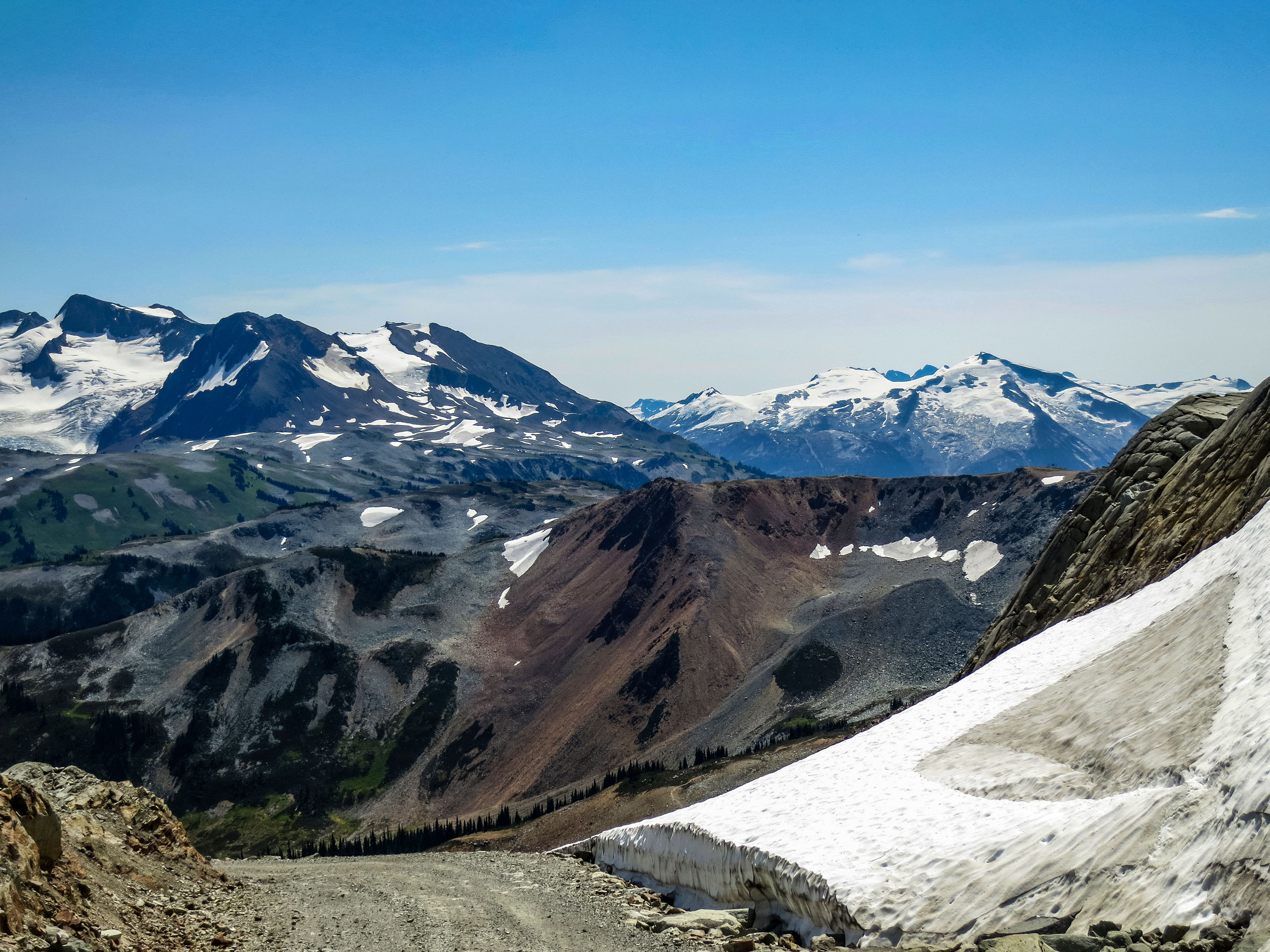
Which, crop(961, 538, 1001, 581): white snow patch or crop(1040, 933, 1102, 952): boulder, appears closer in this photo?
crop(1040, 933, 1102, 952): boulder

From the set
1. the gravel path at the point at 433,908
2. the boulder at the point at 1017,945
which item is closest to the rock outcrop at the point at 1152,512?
the boulder at the point at 1017,945

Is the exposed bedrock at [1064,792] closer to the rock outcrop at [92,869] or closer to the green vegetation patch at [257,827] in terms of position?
the rock outcrop at [92,869]

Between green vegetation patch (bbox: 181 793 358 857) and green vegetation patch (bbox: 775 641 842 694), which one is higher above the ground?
green vegetation patch (bbox: 775 641 842 694)

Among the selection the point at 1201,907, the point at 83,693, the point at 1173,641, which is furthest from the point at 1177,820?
the point at 83,693

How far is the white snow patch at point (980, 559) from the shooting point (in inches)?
5979

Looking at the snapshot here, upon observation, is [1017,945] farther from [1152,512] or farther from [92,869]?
[1152,512]

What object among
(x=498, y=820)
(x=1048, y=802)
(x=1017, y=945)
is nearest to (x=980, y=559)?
(x=498, y=820)

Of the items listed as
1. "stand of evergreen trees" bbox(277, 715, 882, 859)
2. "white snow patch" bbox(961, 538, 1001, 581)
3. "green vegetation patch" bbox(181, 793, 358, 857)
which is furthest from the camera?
"white snow patch" bbox(961, 538, 1001, 581)

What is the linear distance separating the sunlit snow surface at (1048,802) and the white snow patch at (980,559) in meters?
127

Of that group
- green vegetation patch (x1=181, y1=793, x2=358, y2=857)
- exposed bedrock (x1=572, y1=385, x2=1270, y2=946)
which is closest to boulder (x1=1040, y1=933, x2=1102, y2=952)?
exposed bedrock (x1=572, y1=385, x2=1270, y2=946)

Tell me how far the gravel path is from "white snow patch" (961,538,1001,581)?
13219 cm

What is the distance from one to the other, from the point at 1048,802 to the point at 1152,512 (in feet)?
74.4

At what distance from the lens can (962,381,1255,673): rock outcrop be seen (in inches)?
1247

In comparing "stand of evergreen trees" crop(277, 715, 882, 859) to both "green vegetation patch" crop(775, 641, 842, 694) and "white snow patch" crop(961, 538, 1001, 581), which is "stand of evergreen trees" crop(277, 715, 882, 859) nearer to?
"green vegetation patch" crop(775, 641, 842, 694)
